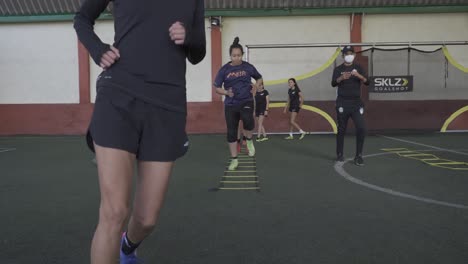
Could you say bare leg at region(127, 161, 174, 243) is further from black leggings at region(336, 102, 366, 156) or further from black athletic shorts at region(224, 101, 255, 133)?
black leggings at region(336, 102, 366, 156)

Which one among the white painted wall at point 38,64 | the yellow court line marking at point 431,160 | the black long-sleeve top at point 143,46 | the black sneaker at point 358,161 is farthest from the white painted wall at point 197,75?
the black long-sleeve top at point 143,46

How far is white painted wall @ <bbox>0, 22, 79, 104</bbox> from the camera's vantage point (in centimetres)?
1448

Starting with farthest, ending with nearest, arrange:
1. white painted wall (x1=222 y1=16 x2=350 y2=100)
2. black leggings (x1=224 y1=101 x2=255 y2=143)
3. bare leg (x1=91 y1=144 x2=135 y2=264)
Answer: white painted wall (x1=222 y1=16 x2=350 y2=100), black leggings (x1=224 y1=101 x2=255 y2=143), bare leg (x1=91 y1=144 x2=135 y2=264)

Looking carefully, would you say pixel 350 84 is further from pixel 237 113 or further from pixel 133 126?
pixel 133 126

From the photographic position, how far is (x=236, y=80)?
615 cm

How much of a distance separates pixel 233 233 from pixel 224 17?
39.0 feet

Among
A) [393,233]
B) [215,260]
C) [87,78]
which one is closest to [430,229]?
[393,233]

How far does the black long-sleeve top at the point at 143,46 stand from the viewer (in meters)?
1.81

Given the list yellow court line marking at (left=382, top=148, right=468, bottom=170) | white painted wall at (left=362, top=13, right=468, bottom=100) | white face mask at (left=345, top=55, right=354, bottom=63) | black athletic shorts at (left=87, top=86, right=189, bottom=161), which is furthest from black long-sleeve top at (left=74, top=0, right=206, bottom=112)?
white painted wall at (left=362, top=13, right=468, bottom=100)

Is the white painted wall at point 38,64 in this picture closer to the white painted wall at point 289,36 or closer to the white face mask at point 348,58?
the white painted wall at point 289,36

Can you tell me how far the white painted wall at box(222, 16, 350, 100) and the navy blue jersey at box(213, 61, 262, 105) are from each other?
7.96m

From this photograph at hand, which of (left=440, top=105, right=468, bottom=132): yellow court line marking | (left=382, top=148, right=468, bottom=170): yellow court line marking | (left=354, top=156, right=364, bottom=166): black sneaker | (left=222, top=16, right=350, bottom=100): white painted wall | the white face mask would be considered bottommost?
(left=382, top=148, right=468, bottom=170): yellow court line marking

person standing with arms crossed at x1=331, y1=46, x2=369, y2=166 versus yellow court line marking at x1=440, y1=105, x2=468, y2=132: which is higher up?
person standing with arms crossed at x1=331, y1=46, x2=369, y2=166

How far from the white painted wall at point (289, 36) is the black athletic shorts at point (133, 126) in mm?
12403
